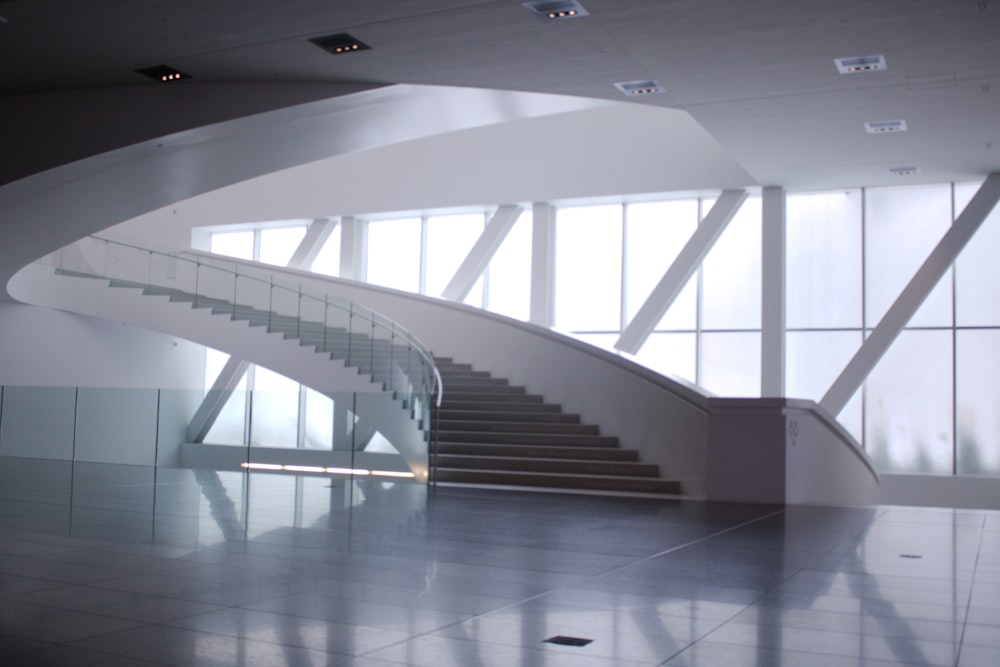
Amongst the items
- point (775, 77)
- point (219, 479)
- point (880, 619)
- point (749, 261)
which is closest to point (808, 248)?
point (749, 261)

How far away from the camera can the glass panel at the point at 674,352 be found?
71.6 feet

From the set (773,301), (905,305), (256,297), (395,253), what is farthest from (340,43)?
(395,253)

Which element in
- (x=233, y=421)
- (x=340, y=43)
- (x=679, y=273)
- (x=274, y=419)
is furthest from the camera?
(x=679, y=273)

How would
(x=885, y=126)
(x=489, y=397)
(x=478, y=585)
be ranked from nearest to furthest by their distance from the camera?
(x=478, y=585)
(x=885, y=126)
(x=489, y=397)

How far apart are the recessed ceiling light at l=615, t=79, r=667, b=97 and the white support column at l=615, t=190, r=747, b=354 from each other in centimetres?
803

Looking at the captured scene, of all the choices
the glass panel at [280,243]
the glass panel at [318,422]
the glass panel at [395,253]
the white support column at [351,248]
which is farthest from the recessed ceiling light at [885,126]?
the glass panel at [280,243]

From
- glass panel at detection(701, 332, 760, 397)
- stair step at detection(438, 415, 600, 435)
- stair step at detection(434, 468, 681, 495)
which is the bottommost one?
stair step at detection(434, 468, 681, 495)

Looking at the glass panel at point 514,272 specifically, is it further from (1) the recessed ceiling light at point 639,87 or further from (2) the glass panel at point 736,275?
(1) the recessed ceiling light at point 639,87

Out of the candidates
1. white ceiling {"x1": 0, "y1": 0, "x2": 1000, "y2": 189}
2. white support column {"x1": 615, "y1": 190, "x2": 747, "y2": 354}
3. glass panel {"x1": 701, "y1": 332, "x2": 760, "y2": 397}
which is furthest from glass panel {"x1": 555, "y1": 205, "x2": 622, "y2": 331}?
white ceiling {"x1": 0, "y1": 0, "x2": 1000, "y2": 189}

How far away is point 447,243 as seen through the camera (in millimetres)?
24594

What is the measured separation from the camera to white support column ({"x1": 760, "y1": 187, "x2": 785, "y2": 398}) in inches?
759

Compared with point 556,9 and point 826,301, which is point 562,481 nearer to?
point 556,9

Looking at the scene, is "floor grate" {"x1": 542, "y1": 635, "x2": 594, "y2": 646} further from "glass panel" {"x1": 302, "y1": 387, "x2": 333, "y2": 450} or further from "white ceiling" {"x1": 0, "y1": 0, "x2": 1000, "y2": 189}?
"glass panel" {"x1": 302, "y1": 387, "x2": 333, "y2": 450}

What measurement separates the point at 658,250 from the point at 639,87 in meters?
9.92
